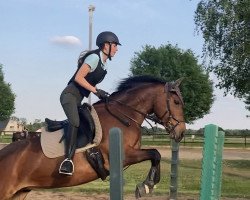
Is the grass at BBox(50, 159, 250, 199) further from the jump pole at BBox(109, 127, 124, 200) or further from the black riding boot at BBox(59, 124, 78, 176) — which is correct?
the jump pole at BBox(109, 127, 124, 200)

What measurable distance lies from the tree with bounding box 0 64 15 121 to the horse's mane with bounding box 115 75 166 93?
73500 mm

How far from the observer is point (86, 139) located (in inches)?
248

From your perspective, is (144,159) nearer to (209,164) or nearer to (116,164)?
(209,164)

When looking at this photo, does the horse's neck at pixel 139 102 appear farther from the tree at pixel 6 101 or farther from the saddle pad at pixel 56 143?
the tree at pixel 6 101

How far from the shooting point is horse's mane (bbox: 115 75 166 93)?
6.94 m

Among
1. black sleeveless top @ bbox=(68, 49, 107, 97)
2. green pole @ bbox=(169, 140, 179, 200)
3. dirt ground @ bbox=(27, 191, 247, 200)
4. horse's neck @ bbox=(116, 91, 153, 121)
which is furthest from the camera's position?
dirt ground @ bbox=(27, 191, 247, 200)

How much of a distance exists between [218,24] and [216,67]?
246cm

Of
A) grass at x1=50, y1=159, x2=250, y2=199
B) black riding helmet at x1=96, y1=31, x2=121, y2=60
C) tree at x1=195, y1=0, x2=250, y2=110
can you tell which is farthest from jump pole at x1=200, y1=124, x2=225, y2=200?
tree at x1=195, y1=0, x2=250, y2=110

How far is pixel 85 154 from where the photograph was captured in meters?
6.23

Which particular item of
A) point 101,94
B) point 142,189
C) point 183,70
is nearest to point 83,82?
point 101,94

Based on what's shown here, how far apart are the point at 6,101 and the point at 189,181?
66351 mm

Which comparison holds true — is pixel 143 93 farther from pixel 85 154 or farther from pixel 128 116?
pixel 85 154

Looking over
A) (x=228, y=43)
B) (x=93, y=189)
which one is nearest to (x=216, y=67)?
(x=228, y=43)

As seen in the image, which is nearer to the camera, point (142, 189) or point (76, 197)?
point (142, 189)
